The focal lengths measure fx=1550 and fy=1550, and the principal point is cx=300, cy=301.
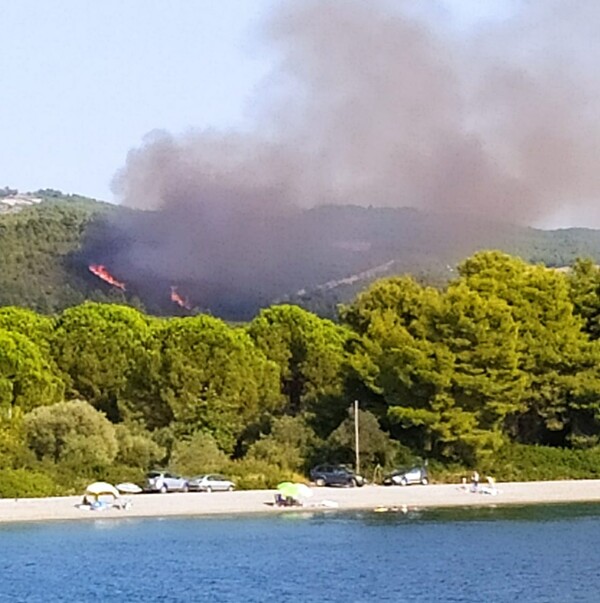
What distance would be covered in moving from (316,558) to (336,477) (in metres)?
20.7

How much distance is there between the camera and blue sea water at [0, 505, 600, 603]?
35781mm

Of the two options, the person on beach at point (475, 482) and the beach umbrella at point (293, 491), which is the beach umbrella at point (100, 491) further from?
the person on beach at point (475, 482)

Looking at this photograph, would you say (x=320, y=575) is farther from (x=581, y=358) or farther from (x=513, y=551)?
(x=581, y=358)

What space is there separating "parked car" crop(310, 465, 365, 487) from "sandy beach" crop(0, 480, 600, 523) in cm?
108

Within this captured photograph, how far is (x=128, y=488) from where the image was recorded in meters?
59.6

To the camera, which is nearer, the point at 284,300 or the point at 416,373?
the point at 416,373

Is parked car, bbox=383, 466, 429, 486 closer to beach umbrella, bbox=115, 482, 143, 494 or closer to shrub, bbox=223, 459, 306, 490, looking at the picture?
shrub, bbox=223, 459, 306, 490

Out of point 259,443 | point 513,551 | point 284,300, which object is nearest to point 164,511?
point 259,443

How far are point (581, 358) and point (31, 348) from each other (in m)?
24.9

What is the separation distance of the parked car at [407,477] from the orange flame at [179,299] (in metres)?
63.8

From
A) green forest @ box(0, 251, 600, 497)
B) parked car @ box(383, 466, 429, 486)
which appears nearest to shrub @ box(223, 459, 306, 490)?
green forest @ box(0, 251, 600, 497)

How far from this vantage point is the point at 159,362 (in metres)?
70.2

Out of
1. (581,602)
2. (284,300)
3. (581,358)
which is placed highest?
(284,300)

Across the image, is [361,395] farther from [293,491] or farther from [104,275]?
[104,275]
